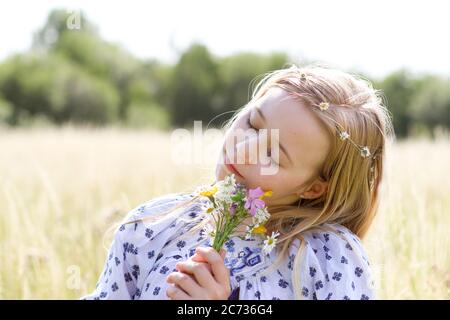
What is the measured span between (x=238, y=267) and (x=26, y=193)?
3.69m

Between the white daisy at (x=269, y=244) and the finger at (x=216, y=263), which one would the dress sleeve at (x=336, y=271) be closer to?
the white daisy at (x=269, y=244)

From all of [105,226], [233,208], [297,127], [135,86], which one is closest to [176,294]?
[233,208]

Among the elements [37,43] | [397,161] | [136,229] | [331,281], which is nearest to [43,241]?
[136,229]

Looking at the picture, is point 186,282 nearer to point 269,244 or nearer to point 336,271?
point 269,244

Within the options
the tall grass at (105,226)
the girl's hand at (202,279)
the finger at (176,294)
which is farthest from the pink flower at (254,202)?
the tall grass at (105,226)

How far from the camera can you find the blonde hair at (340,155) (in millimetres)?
1784

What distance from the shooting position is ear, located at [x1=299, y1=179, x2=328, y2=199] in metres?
1.83

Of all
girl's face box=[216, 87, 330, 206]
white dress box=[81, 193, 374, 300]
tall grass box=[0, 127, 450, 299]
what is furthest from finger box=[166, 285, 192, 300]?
tall grass box=[0, 127, 450, 299]

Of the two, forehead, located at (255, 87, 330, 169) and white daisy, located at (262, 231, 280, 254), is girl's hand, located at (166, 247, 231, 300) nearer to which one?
white daisy, located at (262, 231, 280, 254)

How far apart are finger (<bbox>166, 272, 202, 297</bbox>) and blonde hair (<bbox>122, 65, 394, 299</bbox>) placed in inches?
10.2

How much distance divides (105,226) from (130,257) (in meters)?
1.79

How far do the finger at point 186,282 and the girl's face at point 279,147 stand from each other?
0.32m

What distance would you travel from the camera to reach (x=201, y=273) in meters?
1.50
